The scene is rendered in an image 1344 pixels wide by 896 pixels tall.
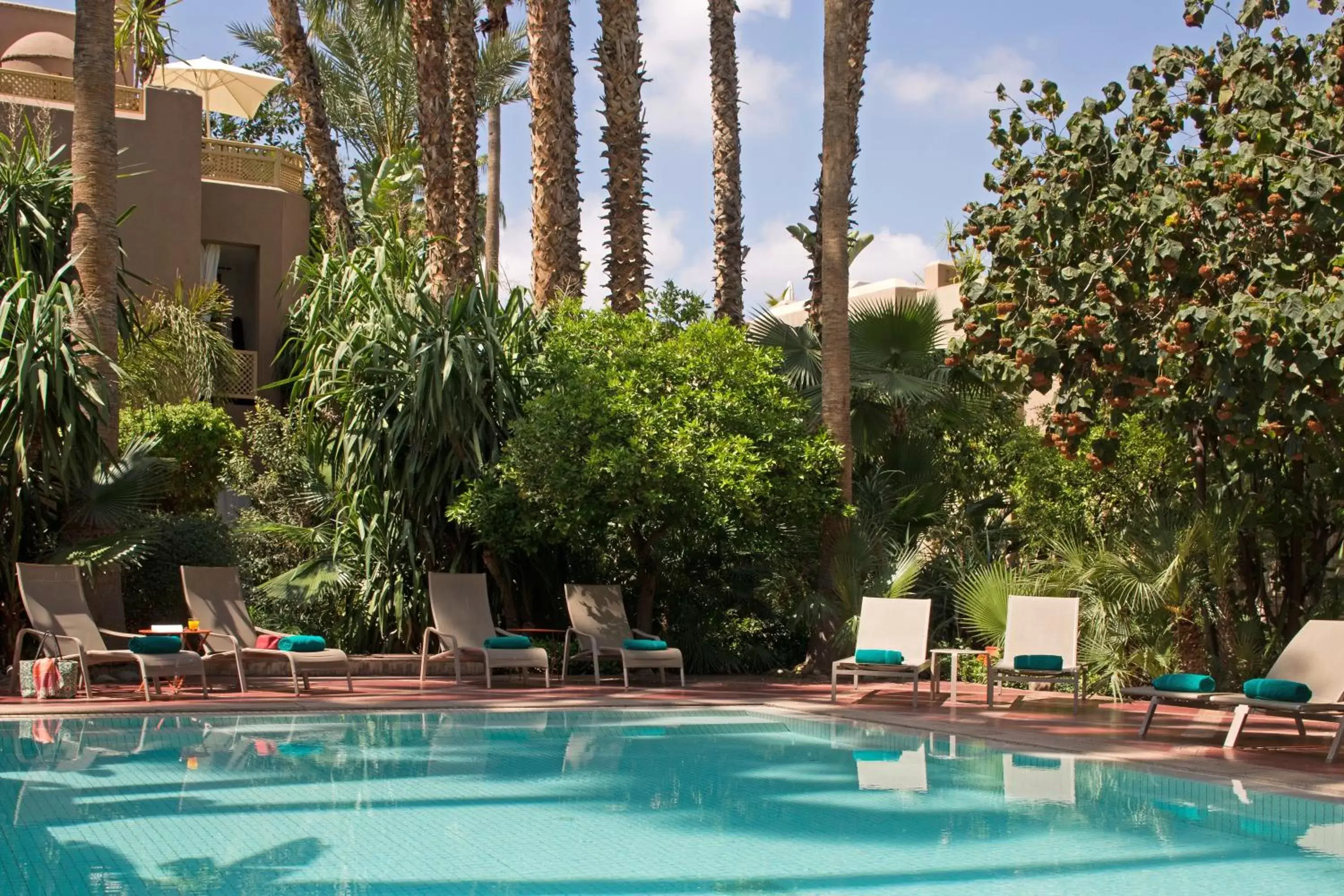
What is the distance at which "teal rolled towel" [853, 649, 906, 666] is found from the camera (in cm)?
1120

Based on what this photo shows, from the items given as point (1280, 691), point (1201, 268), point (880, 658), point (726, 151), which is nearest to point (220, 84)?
point (726, 151)

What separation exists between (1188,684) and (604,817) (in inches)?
182

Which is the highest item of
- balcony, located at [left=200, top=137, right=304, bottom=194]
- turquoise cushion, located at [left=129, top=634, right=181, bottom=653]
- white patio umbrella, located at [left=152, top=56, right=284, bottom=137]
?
white patio umbrella, located at [left=152, top=56, right=284, bottom=137]

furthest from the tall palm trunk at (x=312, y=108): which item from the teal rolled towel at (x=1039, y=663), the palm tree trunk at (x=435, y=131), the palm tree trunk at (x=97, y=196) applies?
the teal rolled towel at (x=1039, y=663)

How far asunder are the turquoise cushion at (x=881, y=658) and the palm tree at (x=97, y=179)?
6923mm

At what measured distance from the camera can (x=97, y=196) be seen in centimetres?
1235

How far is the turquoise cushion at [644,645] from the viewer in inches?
491

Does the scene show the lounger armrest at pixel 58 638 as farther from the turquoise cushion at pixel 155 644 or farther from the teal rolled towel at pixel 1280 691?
the teal rolled towel at pixel 1280 691

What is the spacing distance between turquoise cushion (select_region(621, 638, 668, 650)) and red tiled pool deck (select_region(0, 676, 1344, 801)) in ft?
1.21

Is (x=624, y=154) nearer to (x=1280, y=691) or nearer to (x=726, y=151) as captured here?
(x=726, y=151)

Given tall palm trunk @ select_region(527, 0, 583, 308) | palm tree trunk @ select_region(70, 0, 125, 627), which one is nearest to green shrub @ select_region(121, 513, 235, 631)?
palm tree trunk @ select_region(70, 0, 125, 627)

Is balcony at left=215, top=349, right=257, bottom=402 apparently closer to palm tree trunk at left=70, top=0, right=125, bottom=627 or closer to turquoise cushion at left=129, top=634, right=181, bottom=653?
palm tree trunk at left=70, top=0, right=125, bottom=627

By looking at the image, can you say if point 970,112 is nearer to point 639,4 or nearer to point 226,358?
point 639,4

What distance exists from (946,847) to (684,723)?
430cm
